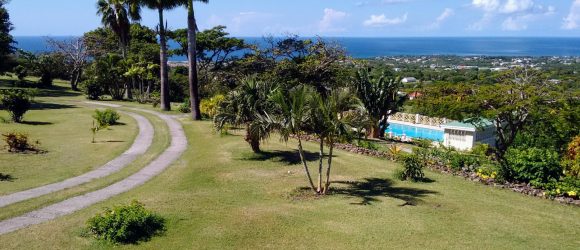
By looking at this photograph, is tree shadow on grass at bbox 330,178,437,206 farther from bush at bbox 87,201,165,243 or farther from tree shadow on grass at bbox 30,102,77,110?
tree shadow on grass at bbox 30,102,77,110

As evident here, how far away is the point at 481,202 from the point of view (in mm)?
14258

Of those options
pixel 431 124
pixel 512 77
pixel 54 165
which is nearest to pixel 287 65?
pixel 431 124

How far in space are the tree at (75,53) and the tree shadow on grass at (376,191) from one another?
41.5 m

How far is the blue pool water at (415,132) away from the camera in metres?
41.4

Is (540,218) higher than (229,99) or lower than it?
lower

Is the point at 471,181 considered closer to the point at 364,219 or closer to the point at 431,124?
the point at 364,219

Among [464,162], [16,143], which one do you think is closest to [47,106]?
[16,143]

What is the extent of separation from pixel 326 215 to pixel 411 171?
18.7ft

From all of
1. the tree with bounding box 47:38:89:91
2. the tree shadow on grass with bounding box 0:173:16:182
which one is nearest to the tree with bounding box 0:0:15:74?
the tree with bounding box 47:38:89:91

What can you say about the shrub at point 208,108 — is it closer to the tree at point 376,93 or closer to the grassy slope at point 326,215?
the tree at point 376,93

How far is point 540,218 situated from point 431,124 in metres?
29.8

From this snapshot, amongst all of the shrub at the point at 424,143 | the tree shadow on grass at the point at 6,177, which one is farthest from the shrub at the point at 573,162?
the tree shadow on grass at the point at 6,177

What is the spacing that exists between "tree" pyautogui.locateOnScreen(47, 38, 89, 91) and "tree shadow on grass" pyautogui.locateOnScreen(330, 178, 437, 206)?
41.5m

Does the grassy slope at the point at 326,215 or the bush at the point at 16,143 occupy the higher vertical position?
the bush at the point at 16,143
